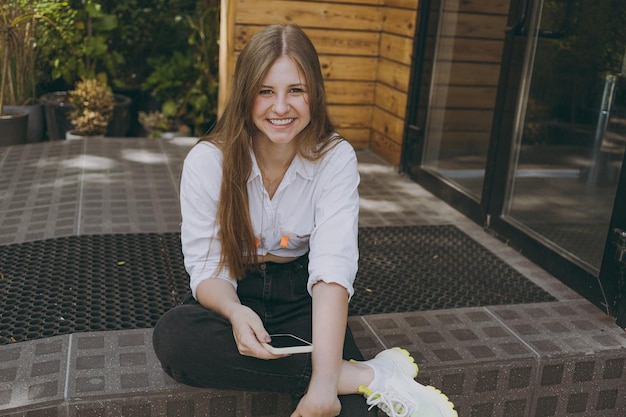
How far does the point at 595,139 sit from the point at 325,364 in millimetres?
1898

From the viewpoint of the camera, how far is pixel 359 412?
5.37 ft

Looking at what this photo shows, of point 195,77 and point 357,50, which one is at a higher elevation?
point 357,50

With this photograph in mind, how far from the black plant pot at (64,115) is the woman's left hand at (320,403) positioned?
434 centimetres

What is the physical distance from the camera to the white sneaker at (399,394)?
65.4 inches

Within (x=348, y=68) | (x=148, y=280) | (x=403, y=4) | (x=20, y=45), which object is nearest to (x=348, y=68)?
(x=348, y=68)

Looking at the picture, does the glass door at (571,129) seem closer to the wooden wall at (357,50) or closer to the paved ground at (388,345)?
the paved ground at (388,345)

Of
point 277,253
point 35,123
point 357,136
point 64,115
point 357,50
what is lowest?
point 35,123

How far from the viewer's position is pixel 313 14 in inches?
171

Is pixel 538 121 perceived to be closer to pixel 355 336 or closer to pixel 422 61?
pixel 422 61

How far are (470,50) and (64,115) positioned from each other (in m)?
3.35

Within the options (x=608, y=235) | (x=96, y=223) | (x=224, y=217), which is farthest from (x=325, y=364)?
(x=96, y=223)

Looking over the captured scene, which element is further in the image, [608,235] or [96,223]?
[96,223]

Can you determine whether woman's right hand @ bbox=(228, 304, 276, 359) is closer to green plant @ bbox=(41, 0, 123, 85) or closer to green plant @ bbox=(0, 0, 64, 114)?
green plant @ bbox=(0, 0, 64, 114)

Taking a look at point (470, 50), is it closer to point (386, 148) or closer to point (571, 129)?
point (571, 129)
